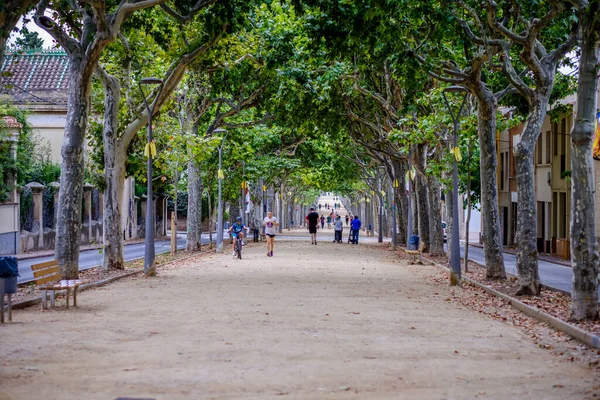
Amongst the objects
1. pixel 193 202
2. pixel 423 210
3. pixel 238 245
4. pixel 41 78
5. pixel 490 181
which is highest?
pixel 41 78

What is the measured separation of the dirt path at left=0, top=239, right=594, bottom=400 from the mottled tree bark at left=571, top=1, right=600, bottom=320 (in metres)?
A: 1.18

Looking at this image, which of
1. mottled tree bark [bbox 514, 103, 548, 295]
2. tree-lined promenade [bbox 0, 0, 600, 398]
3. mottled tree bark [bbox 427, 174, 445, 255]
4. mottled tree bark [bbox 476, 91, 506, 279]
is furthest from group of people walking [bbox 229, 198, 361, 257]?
mottled tree bark [bbox 514, 103, 548, 295]

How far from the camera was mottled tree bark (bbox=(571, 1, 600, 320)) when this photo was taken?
47.2 feet

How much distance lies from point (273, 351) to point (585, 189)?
592cm

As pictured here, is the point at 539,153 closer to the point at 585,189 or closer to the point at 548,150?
the point at 548,150

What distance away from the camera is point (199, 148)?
3303cm

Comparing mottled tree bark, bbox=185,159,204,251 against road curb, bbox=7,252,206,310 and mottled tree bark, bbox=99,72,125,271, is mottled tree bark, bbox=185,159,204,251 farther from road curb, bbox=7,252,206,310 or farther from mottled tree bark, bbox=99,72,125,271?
mottled tree bark, bbox=99,72,125,271

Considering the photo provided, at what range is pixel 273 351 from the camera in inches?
445

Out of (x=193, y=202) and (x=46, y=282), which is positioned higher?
(x=193, y=202)

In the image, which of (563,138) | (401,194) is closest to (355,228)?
(401,194)

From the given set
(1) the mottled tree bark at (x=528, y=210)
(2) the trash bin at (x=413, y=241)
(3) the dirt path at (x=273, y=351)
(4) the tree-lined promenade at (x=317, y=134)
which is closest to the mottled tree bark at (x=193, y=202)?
(4) the tree-lined promenade at (x=317, y=134)

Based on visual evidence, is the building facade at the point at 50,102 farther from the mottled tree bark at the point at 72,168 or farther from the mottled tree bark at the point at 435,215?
the mottled tree bark at the point at 72,168

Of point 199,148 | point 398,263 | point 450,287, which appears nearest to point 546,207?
point 398,263

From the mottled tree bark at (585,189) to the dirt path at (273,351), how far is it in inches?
46.3
